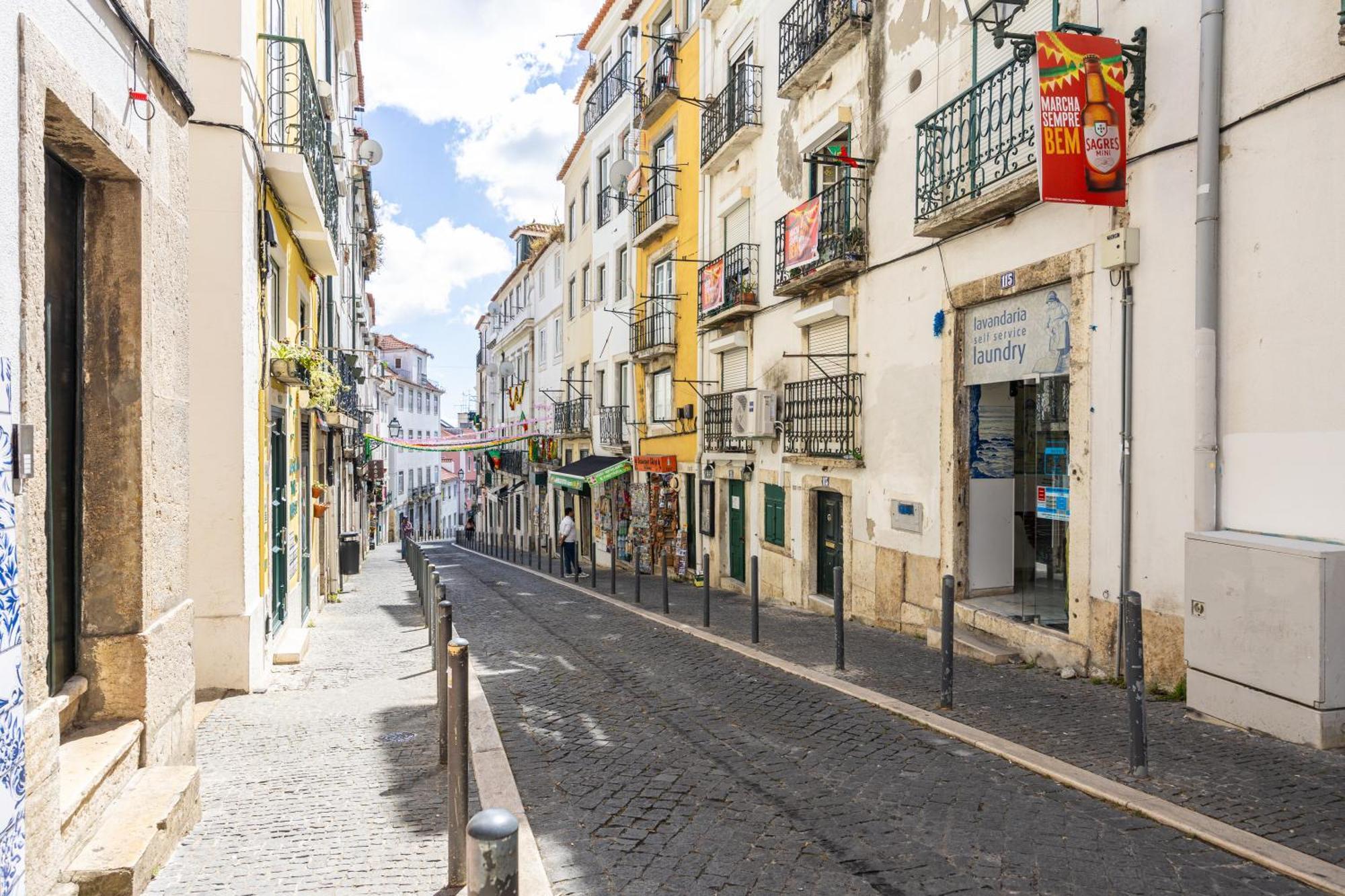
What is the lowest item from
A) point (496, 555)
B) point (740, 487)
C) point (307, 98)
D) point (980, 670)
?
point (496, 555)

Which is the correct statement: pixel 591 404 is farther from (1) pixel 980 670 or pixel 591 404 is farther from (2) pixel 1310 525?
(2) pixel 1310 525

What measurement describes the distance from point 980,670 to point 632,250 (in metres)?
16.8

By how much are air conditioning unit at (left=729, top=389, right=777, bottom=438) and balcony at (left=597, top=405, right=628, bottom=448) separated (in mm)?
8539

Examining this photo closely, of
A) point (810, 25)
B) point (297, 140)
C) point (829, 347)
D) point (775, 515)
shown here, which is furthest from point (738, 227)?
point (297, 140)

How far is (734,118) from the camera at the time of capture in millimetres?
16031

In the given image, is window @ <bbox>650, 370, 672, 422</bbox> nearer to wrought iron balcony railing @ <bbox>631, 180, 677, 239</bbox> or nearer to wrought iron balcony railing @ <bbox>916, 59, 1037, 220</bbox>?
wrought iron balcony railing @ <bbox>631, 180, 677, 239</bbox>

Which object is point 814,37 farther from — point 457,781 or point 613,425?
point 613,425

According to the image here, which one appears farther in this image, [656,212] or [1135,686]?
[656,212]

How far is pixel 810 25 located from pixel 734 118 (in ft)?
9.30

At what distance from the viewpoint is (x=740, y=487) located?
16672 mm

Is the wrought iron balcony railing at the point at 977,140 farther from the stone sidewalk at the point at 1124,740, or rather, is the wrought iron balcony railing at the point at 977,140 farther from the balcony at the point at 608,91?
the balcony at the point at 608,91

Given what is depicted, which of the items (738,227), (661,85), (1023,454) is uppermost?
(661,85)

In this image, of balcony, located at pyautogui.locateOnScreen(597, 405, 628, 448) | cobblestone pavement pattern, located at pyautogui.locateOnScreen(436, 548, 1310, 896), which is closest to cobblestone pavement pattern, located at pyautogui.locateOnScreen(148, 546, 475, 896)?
cobblestone pavement pattern, located at pyautogui.locateOnScreen(436, 548, 1310, 896)

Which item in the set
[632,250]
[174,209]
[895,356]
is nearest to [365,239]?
[632,250]
